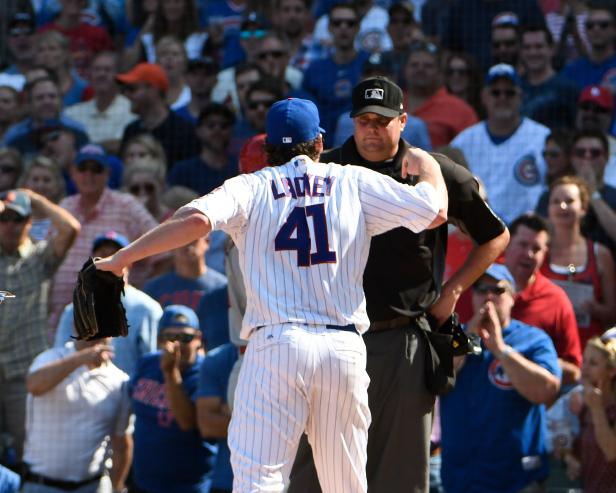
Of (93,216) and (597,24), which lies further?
(597,24)

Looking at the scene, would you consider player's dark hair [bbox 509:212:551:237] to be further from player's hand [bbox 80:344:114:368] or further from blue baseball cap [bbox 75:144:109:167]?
blue baseball cap [bbox 75:144:109:167]

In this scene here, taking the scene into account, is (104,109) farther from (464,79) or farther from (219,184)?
(464,79)

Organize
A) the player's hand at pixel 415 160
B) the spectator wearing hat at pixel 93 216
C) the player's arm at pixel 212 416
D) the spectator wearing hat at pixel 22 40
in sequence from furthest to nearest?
1. the spectator wearing hat at pixel 22 40
2. the spectator wearing hat at pixel 93 216
3. the player's arm at pixel 212 416
4. the player's hand at pixel 415 160

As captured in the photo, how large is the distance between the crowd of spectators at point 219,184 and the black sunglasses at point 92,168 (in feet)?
0.05

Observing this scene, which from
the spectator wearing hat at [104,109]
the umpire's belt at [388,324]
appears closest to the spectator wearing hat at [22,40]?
the spectator wearing hat at [104,109]

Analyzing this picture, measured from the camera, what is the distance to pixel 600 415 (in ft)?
19.0

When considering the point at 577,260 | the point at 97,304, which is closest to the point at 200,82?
the point at 577,260

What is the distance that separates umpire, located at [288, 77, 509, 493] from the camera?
15.3 feet

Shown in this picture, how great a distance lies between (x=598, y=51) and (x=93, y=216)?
376cm

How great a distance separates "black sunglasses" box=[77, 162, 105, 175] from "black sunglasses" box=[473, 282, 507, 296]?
10.1 feet

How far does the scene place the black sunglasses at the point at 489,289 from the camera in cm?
620

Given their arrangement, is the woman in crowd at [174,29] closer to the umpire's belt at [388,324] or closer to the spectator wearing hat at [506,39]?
the spectator wearing hat at [506,39]

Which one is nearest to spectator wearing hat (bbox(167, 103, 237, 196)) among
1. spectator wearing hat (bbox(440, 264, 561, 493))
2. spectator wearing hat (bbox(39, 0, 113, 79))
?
spectator wearing hat (bbox(39, 0, 113, 79))

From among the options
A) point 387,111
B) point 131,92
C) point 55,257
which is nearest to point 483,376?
point 387,111
